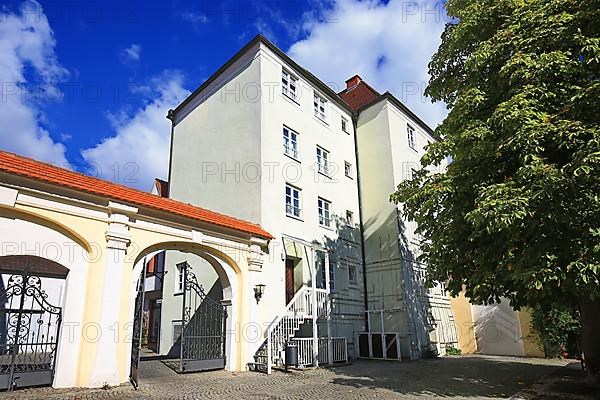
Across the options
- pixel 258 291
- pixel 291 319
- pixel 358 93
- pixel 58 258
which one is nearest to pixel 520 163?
pixel 258 291

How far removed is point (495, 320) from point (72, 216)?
62.9ft

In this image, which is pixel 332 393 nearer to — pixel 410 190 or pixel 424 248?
pixel 424 248

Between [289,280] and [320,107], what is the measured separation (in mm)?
8168

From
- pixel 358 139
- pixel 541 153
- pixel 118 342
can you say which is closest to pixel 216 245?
pixel 118 342

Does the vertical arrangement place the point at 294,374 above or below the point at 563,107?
below

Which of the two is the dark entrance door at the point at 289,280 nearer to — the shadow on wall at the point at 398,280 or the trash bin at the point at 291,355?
the trash bin at the point at 291,355

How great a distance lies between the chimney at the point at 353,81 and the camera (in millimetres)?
24362

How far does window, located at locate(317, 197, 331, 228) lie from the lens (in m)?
17.2

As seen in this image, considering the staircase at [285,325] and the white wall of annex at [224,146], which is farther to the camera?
the white wall of annex at [224,146]

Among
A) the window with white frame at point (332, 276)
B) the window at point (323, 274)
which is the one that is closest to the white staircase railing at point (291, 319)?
the window at point (323, 274)

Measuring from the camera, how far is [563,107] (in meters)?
7.84

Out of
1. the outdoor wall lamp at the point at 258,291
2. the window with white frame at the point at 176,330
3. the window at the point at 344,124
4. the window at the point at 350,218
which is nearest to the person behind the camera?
the outdoor wall lamp at the point at 258,291

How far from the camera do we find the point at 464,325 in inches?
830

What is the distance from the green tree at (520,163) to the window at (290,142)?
6.78 m
